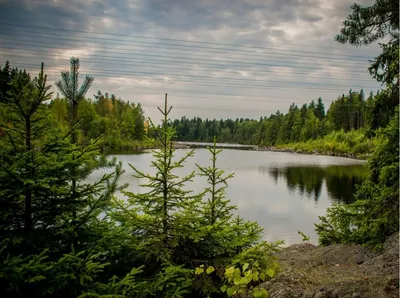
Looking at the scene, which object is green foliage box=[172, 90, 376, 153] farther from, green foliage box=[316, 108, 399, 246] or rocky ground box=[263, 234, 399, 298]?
rocky ground box=[263, 234, 399, 298]

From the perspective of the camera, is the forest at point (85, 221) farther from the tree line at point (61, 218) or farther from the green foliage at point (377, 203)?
the green foliage at point (377, 203)

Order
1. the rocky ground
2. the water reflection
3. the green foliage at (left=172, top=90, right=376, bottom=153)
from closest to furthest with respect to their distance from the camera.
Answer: the rocky ground
the water reflection
the green foliage at (left=172, top=90, right=376, bottom=153)

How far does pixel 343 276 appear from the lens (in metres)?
5.77

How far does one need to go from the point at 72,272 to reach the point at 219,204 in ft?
11.2

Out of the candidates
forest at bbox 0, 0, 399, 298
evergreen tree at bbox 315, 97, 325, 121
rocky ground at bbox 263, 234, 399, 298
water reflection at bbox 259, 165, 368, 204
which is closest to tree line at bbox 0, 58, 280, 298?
forest at bbox 0, 0, 399, 298

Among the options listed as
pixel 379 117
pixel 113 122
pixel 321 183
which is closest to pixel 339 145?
pixel 321 183

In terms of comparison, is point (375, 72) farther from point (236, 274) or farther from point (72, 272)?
point (72, 272)

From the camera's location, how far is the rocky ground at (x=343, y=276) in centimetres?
469

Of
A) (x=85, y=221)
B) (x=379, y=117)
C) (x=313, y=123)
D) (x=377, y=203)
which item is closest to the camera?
(x=85, y=221)

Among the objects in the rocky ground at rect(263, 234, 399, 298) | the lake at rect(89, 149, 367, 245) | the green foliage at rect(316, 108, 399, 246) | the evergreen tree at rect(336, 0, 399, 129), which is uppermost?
the evergreen tree at rect(336, 0, 399, 129)

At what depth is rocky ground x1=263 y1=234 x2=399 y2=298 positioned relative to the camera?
4.69m

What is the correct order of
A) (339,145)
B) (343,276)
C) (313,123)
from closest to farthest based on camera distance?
(343,276)
(339,145)
(313,123)

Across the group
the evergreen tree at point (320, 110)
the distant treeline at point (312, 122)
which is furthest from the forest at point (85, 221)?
the evergreen tree at point (320, 110)

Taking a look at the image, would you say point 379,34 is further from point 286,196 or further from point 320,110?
point 320,110
